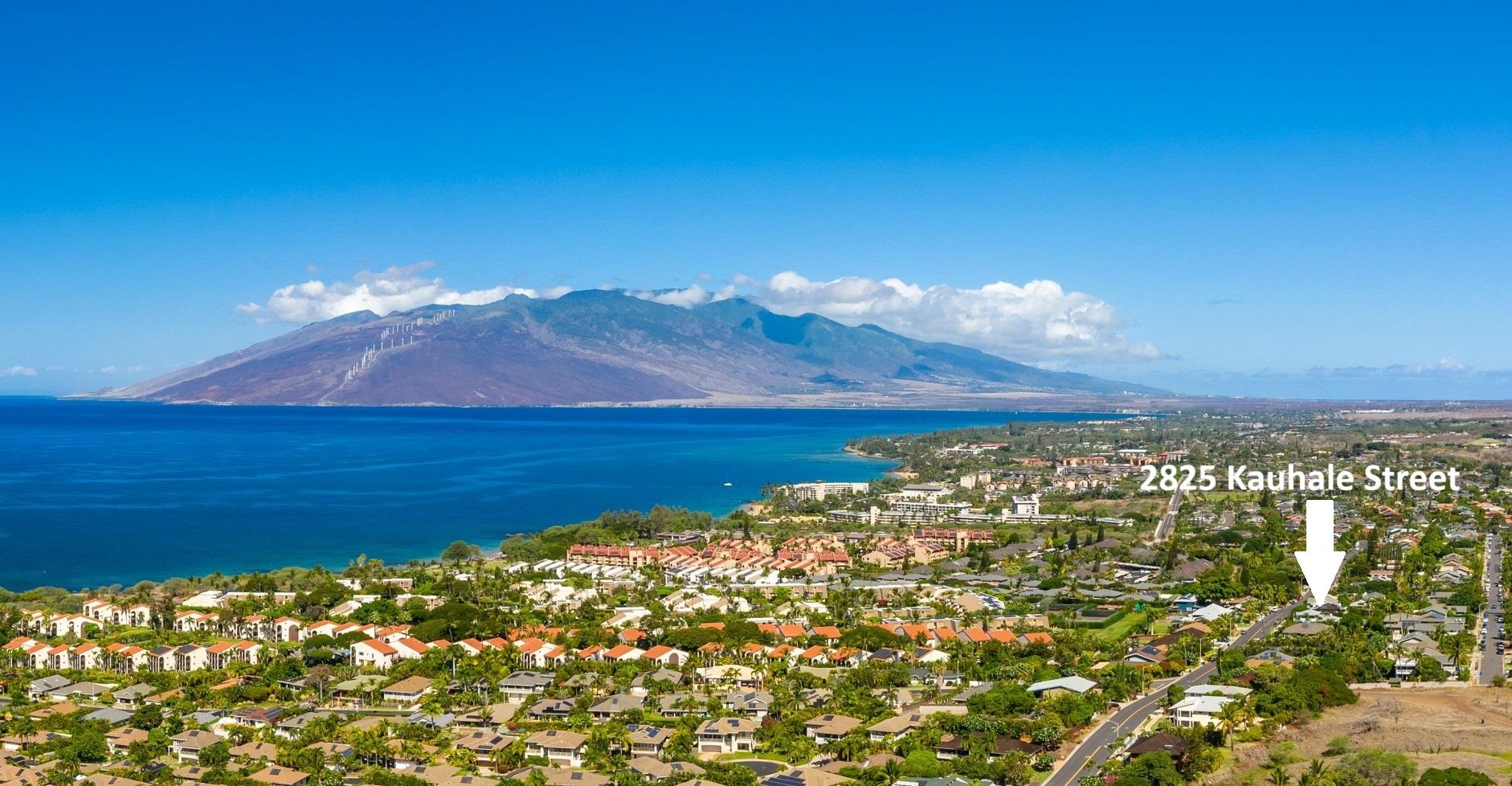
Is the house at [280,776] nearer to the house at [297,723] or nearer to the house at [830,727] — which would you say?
the house at [297,723]

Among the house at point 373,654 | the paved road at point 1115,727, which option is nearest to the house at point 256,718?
the house at point 373,654

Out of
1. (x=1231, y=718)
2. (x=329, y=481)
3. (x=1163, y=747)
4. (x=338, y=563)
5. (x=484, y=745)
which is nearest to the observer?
(x=1163, y=747)

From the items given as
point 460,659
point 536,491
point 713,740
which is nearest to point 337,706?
point 460,659

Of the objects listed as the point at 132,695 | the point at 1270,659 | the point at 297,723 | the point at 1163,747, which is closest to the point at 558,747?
the point at 297,723

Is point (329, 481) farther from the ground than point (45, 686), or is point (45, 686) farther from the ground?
point (329, 481)

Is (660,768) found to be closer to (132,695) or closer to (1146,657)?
(132,695)

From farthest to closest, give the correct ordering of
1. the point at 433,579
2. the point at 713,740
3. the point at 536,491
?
the point at 536,491 < the point at 433,579 < the point at 713,740

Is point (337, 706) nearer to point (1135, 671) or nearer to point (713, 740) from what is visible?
point (713, 740)

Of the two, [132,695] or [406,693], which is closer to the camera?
[132,695]
